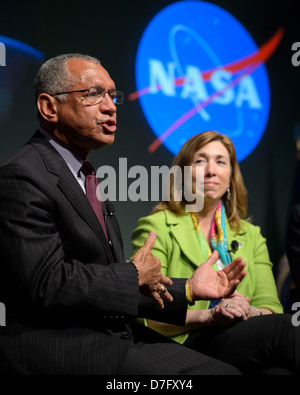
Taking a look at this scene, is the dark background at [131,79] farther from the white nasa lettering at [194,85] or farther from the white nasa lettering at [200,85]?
the white nasa lettering at [194,85]

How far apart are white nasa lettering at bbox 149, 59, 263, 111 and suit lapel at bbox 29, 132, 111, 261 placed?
7.03ft

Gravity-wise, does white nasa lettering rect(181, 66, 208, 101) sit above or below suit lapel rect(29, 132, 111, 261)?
above

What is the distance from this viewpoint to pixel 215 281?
1.91 meters

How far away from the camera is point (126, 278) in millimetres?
1486

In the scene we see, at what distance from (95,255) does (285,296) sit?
2.38 meters

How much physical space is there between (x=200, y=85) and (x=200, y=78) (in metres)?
0.06

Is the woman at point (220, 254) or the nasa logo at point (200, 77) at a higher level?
the nasa logo at point (200, 77)

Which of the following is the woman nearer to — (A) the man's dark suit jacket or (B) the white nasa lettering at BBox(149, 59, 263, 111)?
(A) the man's dark suit jacket

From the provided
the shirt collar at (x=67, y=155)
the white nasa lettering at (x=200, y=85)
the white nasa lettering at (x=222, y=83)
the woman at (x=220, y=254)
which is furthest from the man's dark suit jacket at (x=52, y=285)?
the white nasa lettering at (x=222, y=83)

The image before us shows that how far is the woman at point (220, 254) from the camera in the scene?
2.06 meters

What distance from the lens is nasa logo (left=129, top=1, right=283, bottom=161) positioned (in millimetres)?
3713

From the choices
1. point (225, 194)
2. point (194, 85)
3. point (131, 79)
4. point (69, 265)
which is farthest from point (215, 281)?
point (194, 85)

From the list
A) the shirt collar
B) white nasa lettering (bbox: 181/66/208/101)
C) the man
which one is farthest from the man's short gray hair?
white nasa lettering (bbox: 181/66/208/101)

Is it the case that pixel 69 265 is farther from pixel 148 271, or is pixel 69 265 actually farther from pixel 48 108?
pixel 48 108
